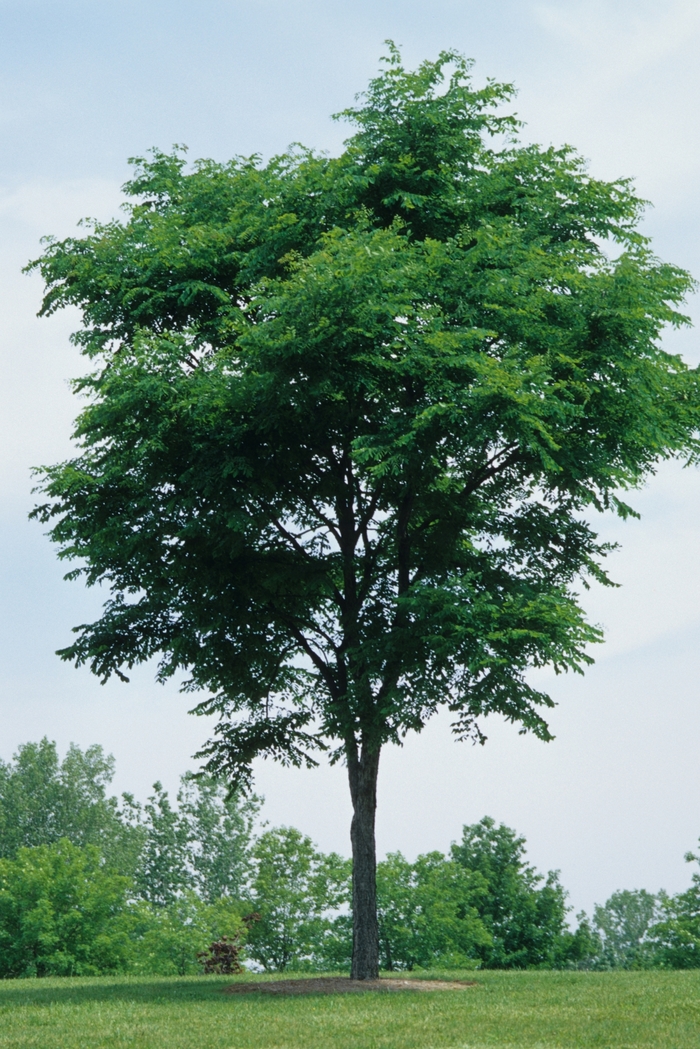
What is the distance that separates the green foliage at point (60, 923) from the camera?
33688mm

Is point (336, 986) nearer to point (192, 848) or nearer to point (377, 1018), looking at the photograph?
point (377, 1018)

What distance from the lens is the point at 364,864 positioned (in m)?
20.4

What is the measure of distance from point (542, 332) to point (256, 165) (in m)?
8.70

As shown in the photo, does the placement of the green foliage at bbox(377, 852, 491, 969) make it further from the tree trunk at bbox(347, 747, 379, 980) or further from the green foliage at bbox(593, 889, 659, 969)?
the green foliage at bbox(593, 889, 659, 969)

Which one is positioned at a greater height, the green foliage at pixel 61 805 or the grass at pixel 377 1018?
the green foliage at pixel 61 805

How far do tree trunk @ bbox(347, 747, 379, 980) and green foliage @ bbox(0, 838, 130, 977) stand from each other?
658 inches

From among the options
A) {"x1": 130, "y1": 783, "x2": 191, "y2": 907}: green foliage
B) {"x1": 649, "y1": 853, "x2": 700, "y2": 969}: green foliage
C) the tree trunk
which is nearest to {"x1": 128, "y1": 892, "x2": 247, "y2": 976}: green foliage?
{"x1": 649, "y1": 853, "x2": 700, "y2": 969}: green foliage

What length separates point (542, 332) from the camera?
1892 cm

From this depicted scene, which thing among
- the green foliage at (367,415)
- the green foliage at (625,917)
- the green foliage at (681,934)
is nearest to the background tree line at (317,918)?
the green foliage at (681,934)

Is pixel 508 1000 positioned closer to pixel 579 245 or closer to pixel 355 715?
pixel 355 715

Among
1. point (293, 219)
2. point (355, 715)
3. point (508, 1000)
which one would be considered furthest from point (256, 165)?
point (508, 1000)

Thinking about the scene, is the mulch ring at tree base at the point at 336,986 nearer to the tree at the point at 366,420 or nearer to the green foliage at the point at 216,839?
the tree at the point at 366,420

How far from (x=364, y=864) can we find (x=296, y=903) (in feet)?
67.7

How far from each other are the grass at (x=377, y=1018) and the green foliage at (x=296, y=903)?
63.5 ft
